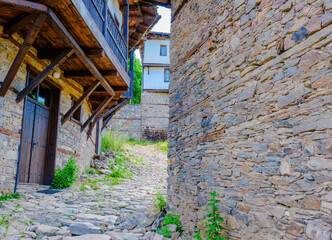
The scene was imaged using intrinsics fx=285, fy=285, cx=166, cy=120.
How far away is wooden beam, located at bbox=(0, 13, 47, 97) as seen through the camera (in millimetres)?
4585

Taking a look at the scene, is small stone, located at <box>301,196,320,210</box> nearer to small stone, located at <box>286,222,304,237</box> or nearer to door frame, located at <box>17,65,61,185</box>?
small stone, located at <box>286,222,304,237</box>

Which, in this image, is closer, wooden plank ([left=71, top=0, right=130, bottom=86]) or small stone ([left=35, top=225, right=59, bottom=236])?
small stone ([left=35, top=225, right=59, bottom=236])

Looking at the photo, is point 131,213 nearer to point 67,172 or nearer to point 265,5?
point 67,172

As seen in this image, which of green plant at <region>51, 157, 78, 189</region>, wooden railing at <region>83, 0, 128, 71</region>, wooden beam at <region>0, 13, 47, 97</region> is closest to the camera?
wooden beam at <region>0, 13, 47, 97</region>

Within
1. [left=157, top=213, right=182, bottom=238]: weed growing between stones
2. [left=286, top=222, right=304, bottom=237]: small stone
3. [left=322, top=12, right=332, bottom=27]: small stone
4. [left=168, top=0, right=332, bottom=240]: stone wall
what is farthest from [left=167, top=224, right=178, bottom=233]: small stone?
[left=322, top=12, right=332, bottom=27]: small stone

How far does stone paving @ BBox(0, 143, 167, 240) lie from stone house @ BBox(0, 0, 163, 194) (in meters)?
0.72

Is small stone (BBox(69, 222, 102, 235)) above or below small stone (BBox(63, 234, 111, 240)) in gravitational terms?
above

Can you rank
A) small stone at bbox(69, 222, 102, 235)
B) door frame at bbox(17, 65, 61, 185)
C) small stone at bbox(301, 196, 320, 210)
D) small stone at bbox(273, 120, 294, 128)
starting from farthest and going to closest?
→ door frame at bbox(17, 65, 61, 185)
small stone at bbox(69, 222, 102, 235)
small stone at bbox(273, 120, 294, 128)
small stone at bbox(301, 196, 320, 210)

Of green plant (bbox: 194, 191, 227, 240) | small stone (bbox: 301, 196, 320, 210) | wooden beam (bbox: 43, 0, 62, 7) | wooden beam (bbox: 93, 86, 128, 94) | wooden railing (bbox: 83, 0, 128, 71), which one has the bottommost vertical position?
green plant (bbox: 194, 191, 227, 240)

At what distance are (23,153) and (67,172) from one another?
123cm

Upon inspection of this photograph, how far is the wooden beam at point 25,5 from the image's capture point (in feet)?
13.6

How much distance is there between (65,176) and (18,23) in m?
3.74

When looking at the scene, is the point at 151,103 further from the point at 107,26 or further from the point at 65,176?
the point at 107,26

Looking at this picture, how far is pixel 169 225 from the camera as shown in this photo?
448 centimetres
